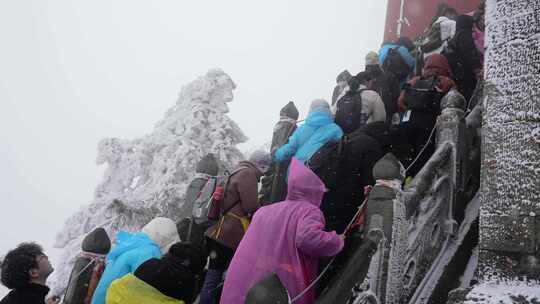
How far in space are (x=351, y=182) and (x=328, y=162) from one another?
14.5 inches

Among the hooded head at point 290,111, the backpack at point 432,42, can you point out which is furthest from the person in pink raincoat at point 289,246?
the backpack at point 432,42

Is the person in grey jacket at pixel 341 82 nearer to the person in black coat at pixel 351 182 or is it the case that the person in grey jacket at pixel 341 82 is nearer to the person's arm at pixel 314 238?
the person in black coat at pixel 351 182

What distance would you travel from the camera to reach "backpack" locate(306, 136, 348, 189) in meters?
5.38

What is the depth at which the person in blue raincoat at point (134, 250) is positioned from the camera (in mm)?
5023

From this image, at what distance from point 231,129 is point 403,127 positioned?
719cm

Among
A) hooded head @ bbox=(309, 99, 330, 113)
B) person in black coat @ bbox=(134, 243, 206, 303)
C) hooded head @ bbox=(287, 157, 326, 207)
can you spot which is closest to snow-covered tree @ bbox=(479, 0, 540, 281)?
hooded head @ bbox=(287, 157, 326, 207)

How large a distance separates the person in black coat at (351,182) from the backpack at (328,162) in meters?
0.06

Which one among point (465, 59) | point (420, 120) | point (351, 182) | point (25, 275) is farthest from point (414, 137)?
point (25, 275)

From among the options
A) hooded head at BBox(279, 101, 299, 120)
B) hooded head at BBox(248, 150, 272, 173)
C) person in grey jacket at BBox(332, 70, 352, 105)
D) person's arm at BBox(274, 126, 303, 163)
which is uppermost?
person in grey jacket at BBox(332, 70, 352, 105)

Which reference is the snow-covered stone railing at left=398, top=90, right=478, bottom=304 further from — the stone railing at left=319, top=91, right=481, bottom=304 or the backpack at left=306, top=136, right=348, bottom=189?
the backpack at left=306, top=136, right=348, bottom=189

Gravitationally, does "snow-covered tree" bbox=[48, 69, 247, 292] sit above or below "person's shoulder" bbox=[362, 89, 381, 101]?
below

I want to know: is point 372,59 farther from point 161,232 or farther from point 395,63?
point 161,232

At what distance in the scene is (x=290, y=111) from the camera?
29.1 feet

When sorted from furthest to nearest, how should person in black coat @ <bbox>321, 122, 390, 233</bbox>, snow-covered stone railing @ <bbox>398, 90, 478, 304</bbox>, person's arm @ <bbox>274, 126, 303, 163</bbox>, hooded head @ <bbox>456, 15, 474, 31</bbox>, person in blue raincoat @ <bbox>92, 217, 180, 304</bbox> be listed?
1. hooded head @ <bbox>456, 15, 474, 31</bbox>
2. person's arm @ <bbox>274, 126, 303, 163</bbox>
3. person in black coat @ <bbox>321, 122, 390, 233</bbox>
4. person in blue raincoat @ <bbox>92, 217, 180, 304</bbox>
5. snow-covered stone railing @ <bbox>398, 90, 478, 304</bbox>
